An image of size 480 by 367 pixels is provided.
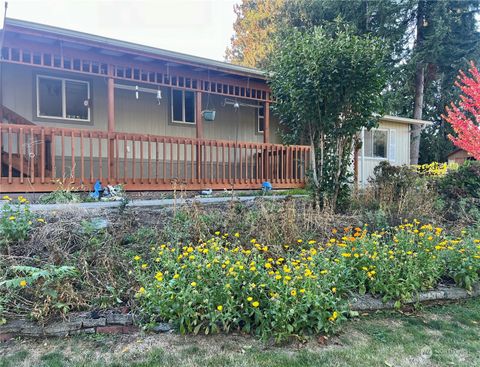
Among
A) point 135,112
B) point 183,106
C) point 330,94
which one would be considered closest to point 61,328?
point 330,94

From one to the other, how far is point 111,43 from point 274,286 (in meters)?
6.10

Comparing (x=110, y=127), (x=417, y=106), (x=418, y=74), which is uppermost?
(x=418, y=74)

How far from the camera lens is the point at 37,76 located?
8.07 meters

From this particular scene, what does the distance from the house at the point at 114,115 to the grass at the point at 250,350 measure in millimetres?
3017

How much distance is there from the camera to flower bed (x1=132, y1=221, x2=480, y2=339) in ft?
8.87

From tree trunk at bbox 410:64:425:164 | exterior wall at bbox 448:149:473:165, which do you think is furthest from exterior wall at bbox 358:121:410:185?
exterior wall at bbox 448:149:473:165

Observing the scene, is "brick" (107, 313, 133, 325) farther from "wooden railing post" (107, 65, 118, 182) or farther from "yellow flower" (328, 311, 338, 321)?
"wooden railing post" (107, 65, 118, 182)

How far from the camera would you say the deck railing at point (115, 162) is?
6.27 m

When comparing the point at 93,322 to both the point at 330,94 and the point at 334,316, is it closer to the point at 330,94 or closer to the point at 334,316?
the point at 334,316

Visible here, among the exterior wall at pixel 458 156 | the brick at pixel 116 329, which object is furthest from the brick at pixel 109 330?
the exterior wall at pixel 458 156

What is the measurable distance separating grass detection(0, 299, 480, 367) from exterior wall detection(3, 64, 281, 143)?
706 centimetres

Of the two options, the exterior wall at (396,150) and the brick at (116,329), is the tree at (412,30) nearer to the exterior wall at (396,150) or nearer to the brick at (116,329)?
the exterior wall at (396,150)

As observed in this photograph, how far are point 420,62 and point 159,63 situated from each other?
13596mm

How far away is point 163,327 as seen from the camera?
278 cm
